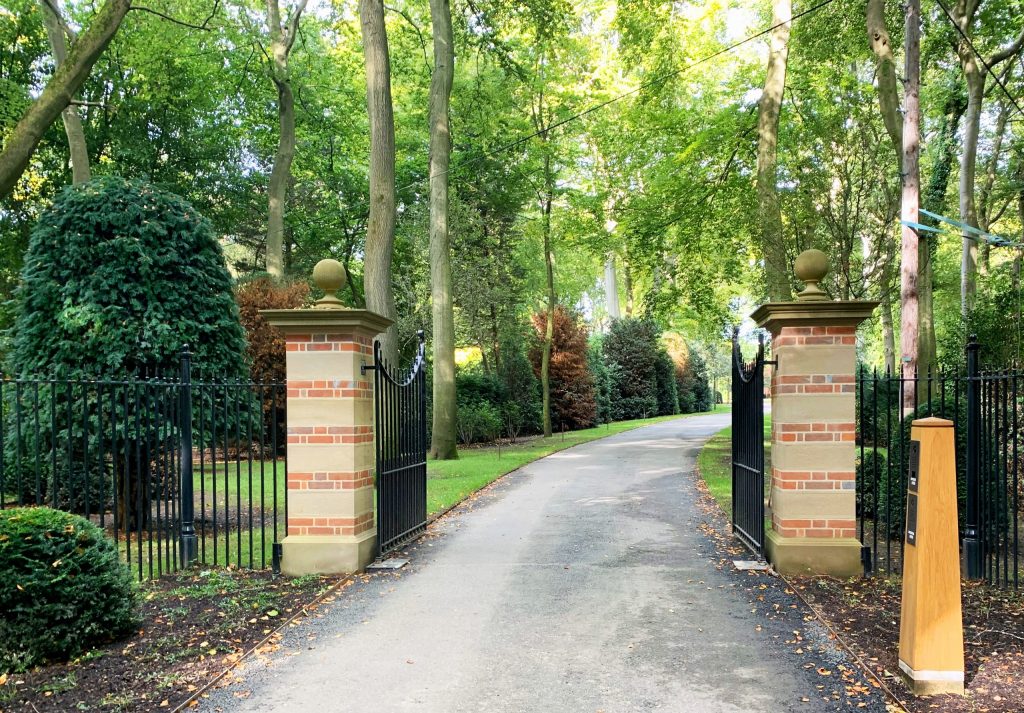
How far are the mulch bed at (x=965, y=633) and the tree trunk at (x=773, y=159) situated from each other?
7765 millimetres

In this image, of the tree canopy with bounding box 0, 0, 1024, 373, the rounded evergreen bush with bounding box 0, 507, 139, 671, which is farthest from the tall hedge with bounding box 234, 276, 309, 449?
the rounded evergreen bush with bounding box 0, 507, 139, 671

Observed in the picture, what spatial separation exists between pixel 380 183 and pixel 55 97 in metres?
4.94

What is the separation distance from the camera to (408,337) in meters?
23.0

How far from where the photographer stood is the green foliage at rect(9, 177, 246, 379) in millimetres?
8031

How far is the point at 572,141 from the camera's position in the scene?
28.3m

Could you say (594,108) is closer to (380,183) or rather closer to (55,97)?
(380,183)

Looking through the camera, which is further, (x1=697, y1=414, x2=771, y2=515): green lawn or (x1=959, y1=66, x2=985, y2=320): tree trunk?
(x1=959, y1=66, x2=985, y2=320): tree trunk

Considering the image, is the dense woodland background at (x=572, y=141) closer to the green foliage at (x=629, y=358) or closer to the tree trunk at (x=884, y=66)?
the tree trunk at (x=884, y=66)

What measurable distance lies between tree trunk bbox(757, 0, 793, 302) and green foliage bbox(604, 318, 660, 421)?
854 inches

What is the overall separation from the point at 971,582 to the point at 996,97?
60.4ft

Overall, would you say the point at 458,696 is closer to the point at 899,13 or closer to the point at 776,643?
the point at 776,643

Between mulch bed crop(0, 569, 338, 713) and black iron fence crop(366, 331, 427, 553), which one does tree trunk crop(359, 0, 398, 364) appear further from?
mulch bed crop(0, 569, 338, 713)

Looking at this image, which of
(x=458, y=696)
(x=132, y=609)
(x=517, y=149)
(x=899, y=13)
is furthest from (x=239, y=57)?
(x=458, y=696)

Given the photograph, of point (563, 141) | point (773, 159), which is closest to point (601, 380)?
point (563, 141)
